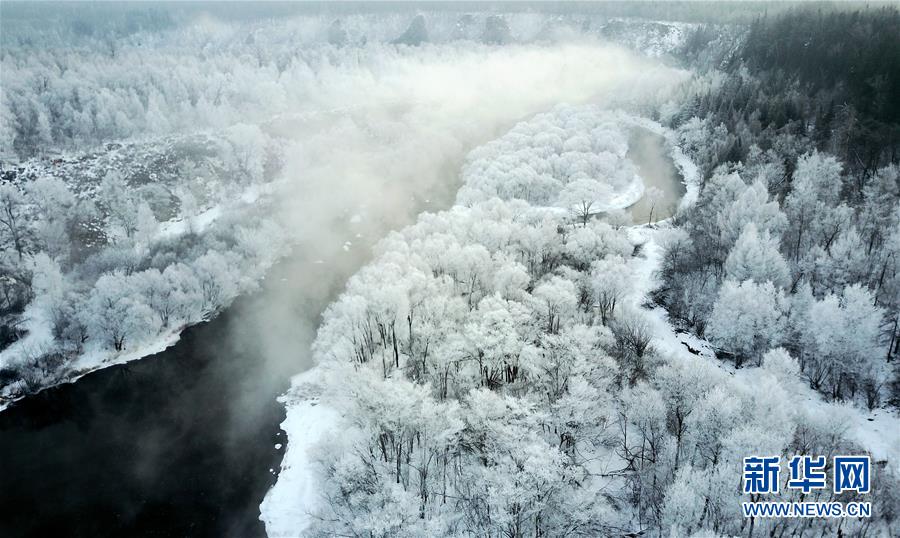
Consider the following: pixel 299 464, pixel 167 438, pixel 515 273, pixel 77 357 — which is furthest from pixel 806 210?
pixel 77 357

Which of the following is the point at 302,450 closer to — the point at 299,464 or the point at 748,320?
the point at 299,464

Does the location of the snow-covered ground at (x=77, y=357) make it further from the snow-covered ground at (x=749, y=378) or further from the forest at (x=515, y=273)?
the snow-covered ground at (x=749, y=378)

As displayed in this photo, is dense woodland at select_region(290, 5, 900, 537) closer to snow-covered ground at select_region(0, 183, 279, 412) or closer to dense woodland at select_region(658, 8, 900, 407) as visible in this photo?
dense woodland at select_region(658, 8, 900, 407)

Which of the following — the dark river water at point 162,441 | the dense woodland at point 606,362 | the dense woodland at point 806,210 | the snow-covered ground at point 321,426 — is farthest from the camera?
the dense woodland at point 806,210

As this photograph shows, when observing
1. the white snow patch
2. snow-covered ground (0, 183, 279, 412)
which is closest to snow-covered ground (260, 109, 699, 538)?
the white snow patch

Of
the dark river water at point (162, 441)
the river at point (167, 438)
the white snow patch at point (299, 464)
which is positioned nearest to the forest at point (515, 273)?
the white snow patch at point (299, 464)

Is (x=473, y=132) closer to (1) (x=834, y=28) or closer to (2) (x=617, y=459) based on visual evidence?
(1) (x=834, y=28)

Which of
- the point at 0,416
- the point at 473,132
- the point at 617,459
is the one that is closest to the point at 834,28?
the point at 473,132

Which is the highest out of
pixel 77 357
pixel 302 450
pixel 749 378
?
pixel 77 357
